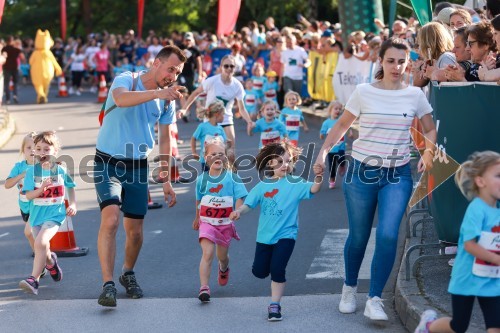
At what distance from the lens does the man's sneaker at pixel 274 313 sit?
7.62 metres

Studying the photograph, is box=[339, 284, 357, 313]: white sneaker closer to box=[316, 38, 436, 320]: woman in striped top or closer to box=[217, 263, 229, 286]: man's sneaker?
box=[316, 38, 436, 320]: woman in striped top

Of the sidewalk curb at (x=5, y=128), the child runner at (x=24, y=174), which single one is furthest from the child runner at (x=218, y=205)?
the sidewalk curb at (x=5, y=128)

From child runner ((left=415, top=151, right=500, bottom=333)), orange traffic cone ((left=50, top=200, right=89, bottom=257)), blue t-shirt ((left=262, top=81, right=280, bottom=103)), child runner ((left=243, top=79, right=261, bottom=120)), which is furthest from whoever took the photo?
blue t-shirt ((left=262, top=81, right=280, bottom=103))

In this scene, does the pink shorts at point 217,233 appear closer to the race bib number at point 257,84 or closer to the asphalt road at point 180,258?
the asphalt road at point 180,258

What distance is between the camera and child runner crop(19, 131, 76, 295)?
358 inches

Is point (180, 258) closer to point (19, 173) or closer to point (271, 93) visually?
point (19, 173)

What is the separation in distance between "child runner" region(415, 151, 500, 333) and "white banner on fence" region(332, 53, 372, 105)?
14533 millimetres

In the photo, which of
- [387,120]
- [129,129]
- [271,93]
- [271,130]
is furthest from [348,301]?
[271,93]

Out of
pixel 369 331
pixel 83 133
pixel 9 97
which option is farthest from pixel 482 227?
pixel 9 97

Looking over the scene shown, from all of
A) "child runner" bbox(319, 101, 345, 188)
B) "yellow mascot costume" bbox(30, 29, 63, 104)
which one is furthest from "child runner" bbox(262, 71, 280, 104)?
"child runner" bbox(319, 101, 345, 188)

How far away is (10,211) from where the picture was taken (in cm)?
1328

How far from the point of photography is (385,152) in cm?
752

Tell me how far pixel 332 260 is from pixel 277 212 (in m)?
1.89

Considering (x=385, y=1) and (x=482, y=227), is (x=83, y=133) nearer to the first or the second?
(x=482, y=227)
